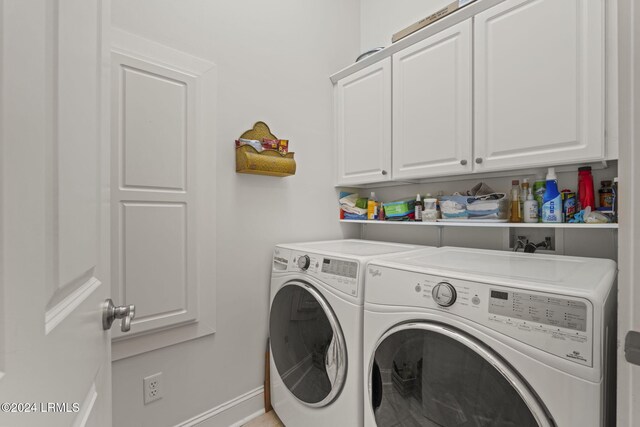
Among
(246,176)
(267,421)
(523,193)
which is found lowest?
(267,421)

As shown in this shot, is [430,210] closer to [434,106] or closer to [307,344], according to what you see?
[434,106]

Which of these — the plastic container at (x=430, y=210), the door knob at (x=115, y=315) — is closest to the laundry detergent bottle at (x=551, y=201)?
the plastic container at (x=430, y=210)

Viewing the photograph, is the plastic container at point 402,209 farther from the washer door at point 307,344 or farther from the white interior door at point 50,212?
the white interior door at point 50,212

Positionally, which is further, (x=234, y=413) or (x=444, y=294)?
(x=234, y=413)

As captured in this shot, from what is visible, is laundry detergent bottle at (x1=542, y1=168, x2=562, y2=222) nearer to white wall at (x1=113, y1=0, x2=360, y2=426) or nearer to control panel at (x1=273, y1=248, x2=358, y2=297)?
control panel at (x1=273, y1=248, x2=358, y2=297)

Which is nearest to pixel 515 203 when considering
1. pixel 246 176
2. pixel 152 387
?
pixel 246 176

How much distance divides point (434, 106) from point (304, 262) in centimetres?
112

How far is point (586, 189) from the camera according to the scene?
1.28 meters

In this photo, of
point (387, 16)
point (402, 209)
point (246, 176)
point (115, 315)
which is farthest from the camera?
point (387, 16)

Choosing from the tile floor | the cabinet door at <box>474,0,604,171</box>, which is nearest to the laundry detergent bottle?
the cabinet door at <box>474,0,604,171</box>

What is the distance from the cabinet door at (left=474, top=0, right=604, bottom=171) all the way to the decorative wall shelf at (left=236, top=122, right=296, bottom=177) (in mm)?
1051

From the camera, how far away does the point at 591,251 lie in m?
1.32

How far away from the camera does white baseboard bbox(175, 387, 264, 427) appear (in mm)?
1536

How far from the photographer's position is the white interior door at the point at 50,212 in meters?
0.30
